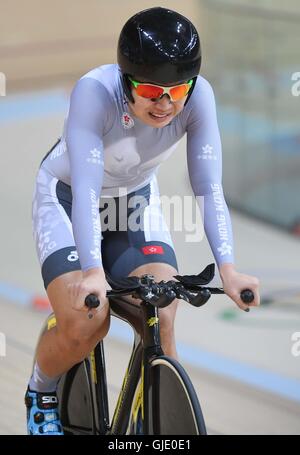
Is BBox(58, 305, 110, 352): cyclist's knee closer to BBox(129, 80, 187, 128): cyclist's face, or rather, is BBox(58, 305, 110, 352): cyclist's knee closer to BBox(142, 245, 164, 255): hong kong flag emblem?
BBox(142, 245, 164, 255): hong kong flag emblem

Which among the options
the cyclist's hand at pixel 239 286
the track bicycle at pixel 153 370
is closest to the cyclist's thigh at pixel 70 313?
the track bicycle at pixel 153 370

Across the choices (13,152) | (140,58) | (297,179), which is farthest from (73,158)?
(13,152)

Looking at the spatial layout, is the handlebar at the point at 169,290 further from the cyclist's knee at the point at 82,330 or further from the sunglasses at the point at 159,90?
the sunglasses at the point at 159,90

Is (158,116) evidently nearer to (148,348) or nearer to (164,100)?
(164,100)

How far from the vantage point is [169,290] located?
2992 mm

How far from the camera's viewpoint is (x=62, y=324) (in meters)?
3.32

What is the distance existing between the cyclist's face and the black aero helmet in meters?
0.08

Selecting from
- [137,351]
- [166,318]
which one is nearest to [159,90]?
[166,318]

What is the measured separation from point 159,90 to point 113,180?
1.74ft

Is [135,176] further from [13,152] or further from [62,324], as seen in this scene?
[13,152]

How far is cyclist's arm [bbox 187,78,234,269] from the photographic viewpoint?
3.21 metres

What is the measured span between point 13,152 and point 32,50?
9.75ft

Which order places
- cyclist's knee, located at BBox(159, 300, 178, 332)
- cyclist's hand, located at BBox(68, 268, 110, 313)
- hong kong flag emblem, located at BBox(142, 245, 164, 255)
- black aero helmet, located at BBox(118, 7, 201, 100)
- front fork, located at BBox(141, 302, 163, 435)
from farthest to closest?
hong kong flag emblem, located at BBox(142, 245, 164, 255)
cyclist's knee, located at BBox(159, 300, 178, 332)
front fork, located at BBox(141, 302, 163, 435)
black aero helmet, located at BBox(118, 7, 201, 100)
cyclist's hand, located at BBox(68, 268, 110, 313)

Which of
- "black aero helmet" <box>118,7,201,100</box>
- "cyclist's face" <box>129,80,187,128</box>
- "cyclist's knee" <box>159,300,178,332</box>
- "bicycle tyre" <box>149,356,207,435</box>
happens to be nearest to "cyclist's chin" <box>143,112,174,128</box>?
"cyclist's face" <box>129,80,187,128</box>
